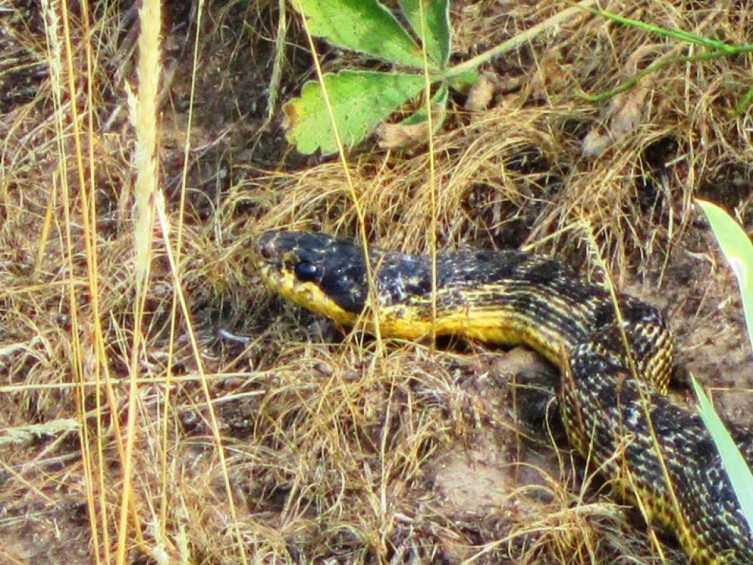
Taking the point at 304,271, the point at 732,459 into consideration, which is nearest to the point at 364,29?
the point at 304,271

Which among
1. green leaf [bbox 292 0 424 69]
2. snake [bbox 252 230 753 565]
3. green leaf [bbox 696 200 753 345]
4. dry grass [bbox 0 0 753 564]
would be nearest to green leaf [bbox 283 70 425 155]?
green leaf [bbox 292 0 424 69]

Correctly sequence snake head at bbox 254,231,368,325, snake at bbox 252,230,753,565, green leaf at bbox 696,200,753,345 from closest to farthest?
green leaf at bbox 696,200,753,345, snake at bbox 252,230,753,565, snake head at bbox 254,231,368,325

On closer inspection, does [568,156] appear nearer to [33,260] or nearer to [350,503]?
[350,503]

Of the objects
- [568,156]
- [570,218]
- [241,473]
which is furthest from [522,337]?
[241,473]

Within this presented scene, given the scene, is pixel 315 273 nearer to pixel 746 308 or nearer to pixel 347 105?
pixel 347 105

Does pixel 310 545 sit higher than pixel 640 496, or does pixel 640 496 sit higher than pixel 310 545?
pixel 640 496

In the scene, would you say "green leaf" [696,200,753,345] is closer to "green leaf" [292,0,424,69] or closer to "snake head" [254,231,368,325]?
"snake head" [254,231,368,325]

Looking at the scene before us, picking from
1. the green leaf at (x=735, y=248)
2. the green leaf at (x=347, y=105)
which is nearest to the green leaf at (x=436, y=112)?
the green leaf at (x=347, y=105)
